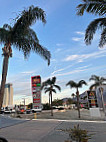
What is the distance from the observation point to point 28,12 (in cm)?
597

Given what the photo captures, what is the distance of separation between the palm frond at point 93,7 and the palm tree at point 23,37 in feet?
8.02

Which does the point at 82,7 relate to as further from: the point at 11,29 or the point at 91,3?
the point at 11,29

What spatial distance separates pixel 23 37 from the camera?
21.4 ft

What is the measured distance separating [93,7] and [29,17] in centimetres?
363

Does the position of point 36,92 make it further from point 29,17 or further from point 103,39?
point 29,17

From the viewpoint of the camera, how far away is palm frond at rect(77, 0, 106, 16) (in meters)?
6.55

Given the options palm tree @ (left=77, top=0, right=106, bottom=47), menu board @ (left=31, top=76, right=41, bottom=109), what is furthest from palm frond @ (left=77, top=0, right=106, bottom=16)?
menu board @ (left=31, top=76, right=41, bottom=109)

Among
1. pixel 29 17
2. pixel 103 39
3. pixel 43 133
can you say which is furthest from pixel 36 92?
pixel 29 17

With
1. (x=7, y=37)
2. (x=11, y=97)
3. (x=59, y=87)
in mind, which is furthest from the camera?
(x=11, y=97)

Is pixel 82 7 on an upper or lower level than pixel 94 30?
upper

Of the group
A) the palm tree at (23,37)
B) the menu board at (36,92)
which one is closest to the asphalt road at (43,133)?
the palm tree at (23,37)

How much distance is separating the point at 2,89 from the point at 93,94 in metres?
47.9

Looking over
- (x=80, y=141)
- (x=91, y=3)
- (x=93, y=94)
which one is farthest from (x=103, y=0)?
(x=93, y=94)

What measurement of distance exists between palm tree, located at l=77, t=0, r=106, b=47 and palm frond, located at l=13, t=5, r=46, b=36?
98.4 inches
